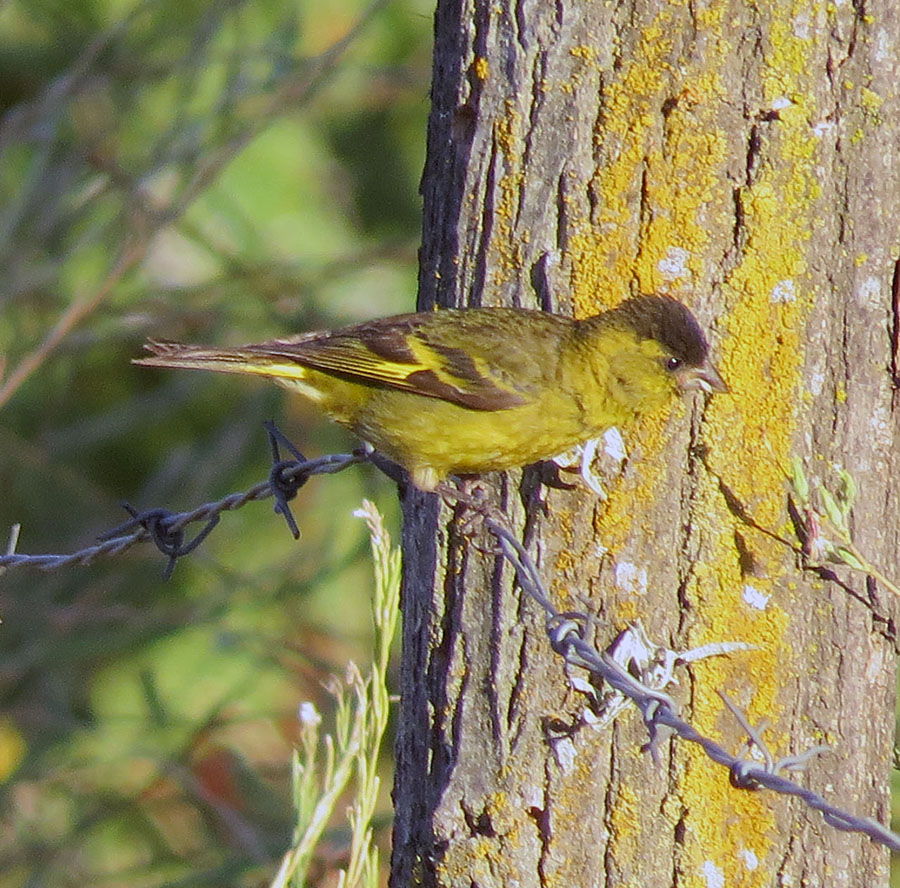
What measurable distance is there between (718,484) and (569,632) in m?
0.49

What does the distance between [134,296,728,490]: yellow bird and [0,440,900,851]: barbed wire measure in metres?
0.19

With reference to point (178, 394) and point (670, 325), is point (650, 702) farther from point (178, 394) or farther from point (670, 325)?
point (178, 394)

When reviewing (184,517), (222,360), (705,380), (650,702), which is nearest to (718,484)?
(705,380)

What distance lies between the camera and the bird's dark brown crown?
2.81 meters

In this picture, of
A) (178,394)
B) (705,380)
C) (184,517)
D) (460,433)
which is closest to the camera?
(705,380)

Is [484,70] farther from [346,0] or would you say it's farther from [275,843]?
[346,0]

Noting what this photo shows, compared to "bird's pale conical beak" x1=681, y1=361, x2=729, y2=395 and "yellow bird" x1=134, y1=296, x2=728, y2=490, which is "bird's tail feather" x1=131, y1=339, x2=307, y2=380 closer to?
"yellow bird" x1=134, y1=296, x2=728, y2=490

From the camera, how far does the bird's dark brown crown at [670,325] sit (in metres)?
2.81

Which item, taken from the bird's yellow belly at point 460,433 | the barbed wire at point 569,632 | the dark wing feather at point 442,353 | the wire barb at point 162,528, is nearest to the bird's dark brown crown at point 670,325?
the dark wing feather at point 442,353

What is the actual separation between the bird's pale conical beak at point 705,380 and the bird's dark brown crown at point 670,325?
2cm

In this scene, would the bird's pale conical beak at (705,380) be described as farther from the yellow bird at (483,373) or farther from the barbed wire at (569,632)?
the barbed wire at (569,632)

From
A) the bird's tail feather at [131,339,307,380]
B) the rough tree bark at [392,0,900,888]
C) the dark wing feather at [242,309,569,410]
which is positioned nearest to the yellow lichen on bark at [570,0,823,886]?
the rough tree bark at [392,0,900,888]

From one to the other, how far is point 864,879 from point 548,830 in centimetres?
70

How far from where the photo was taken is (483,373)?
3686 mm
